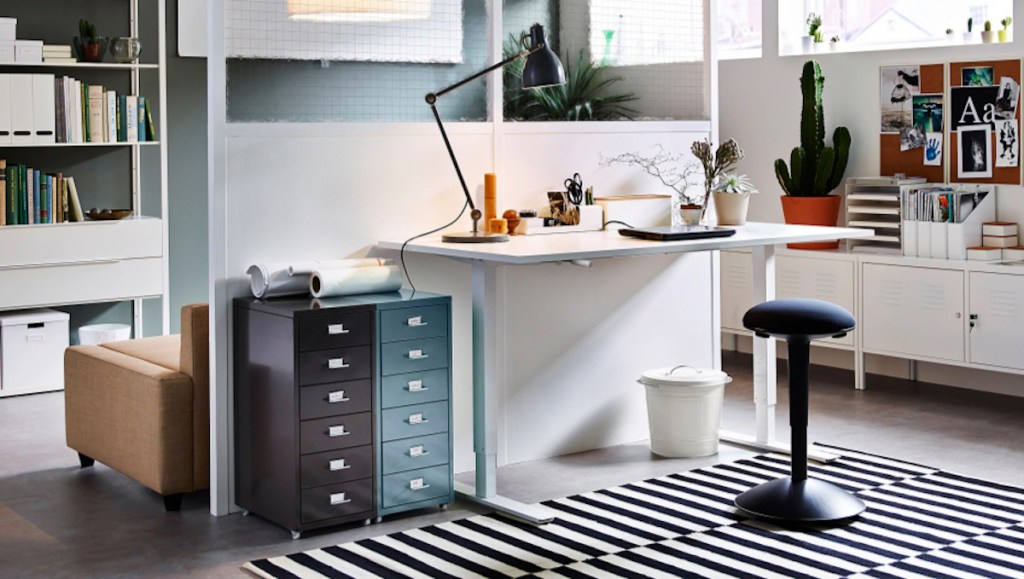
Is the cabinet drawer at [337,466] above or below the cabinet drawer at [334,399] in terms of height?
below

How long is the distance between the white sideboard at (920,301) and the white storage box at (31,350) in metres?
3.72

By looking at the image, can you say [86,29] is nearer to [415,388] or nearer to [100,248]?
[100,248]

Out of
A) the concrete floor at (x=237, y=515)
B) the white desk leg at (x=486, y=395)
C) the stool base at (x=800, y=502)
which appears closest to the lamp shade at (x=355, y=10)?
the white desk leg at (x=486, y=395)

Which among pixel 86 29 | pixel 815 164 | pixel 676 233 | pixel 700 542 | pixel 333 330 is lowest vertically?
pixel 700 542

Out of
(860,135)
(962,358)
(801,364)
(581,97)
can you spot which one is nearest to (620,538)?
(801,364)

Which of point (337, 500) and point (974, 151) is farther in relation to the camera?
point (974, 151)

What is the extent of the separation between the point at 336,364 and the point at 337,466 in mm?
331

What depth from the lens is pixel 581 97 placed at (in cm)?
550

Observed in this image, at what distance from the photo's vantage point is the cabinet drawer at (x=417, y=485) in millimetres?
4473

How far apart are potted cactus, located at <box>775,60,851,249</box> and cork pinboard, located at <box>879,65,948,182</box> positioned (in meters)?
0.20

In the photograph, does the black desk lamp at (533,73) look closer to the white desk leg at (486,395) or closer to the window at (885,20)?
the white desk leg at (486,395)

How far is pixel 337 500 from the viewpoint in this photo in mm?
4359

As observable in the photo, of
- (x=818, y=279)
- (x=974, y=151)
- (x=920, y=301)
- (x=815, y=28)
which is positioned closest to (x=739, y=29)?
(x=815, y=28)

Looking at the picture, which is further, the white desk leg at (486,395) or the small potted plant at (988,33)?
the small potted plant at (988,33)
